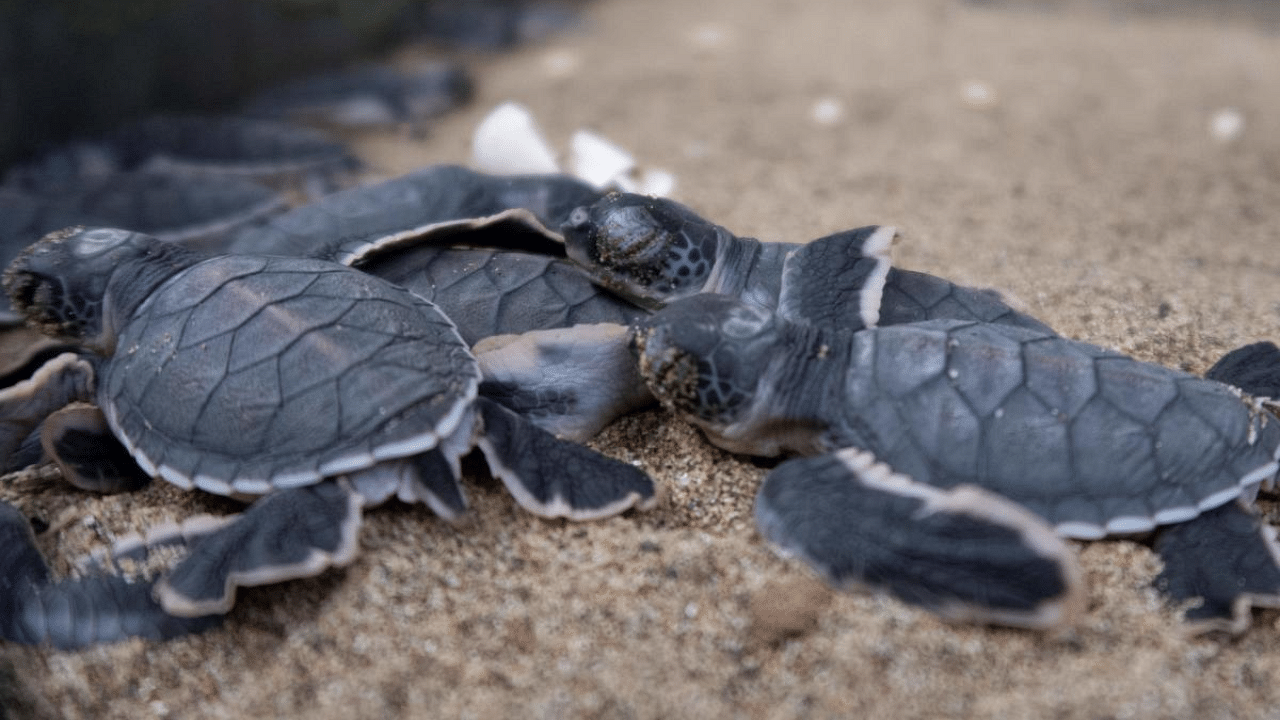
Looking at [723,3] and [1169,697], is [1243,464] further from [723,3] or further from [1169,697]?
[723,3]

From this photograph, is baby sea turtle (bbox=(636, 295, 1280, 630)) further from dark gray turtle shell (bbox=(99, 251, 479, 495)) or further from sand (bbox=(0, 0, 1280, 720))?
dark gray turtle shell (bbox=(99, 251, 479, 495))

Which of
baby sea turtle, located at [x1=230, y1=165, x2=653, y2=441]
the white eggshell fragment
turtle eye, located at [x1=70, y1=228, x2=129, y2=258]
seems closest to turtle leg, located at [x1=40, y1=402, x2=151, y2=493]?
turtle eye, located at [x1=70, y1=228, x2=129, y2=258]

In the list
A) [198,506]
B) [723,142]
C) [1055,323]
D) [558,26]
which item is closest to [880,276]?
[1055,323]

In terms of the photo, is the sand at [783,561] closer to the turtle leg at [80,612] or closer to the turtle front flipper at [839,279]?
the turtle leg at [80,612]

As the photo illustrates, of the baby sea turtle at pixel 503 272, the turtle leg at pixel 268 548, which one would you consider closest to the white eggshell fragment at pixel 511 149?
the baby sea turtle at pixel 503 272

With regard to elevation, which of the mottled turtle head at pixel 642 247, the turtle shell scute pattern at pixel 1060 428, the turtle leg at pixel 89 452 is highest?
the mottled turtle head at pixel 642 247
